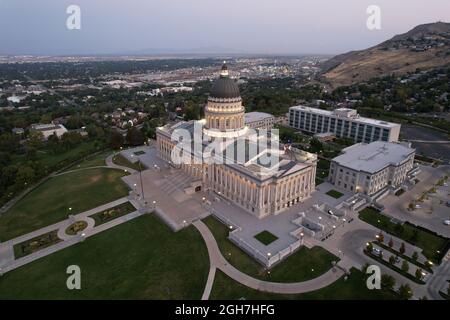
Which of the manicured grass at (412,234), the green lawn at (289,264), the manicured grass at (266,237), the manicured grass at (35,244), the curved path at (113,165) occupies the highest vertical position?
the curved path at (113,165)

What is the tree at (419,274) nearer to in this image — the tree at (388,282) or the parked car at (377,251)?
the tree at (388,282)

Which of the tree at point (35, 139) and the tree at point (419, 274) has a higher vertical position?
the tree at point (35, 139)

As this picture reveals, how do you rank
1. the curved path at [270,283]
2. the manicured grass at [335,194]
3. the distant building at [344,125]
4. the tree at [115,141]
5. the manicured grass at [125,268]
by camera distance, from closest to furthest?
the curved path at [270,283] → the manicured grass at [125,268] → the manicured grass at [335,194] → the distant building at [344,125] → the tree at [115,141]

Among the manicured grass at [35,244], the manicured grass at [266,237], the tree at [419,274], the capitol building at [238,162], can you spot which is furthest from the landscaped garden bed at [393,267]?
the manicured grass at [35,244]

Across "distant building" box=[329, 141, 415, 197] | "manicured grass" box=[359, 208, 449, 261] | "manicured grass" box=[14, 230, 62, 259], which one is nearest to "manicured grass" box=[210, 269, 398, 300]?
"manicured grass" box=[359, 208, 449, 261]

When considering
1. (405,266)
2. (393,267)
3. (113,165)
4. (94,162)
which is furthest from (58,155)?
(405,266)

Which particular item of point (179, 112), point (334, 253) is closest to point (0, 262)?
point (334, 253)
